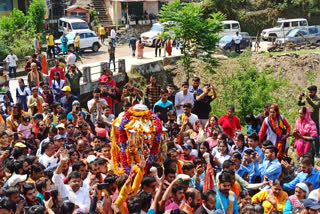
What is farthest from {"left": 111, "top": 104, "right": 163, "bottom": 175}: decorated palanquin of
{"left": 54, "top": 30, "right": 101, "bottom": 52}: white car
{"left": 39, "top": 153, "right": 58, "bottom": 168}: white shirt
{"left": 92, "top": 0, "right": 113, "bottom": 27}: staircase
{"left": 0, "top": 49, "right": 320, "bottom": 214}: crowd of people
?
{"left": 92, "top": 0, "right": 113, "bottom": 27}: staircase

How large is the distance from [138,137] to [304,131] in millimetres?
4050

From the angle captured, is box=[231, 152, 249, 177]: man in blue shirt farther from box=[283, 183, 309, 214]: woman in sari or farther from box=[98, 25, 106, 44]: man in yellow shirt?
box=[98, 25, 106, 44]: man in yellow shirt

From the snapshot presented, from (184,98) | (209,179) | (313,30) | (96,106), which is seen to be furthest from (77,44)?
(209,179)

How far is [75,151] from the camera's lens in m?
7.64

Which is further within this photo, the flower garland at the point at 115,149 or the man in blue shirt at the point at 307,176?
the flower garland at the point at 115,149

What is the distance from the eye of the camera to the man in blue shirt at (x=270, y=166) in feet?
24.3

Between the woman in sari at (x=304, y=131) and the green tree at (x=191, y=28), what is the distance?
8.98 meters

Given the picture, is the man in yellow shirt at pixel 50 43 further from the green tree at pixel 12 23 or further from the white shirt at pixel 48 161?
the white shirt at pixel 48 161

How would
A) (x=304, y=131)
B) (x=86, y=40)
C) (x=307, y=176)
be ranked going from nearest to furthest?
(x=307, y=176) → (x=304, y=131) → (x=86, y=40)

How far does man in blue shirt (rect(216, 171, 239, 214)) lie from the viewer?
6109 mm

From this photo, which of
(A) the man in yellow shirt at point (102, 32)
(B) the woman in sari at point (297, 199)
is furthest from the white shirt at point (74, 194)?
(A) the man in yellow shirt at point (102, 32)

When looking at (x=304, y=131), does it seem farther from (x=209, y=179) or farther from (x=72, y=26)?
(x=72, y=26)

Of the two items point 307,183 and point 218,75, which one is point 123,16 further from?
point 307,183

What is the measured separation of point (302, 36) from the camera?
2498 cm
